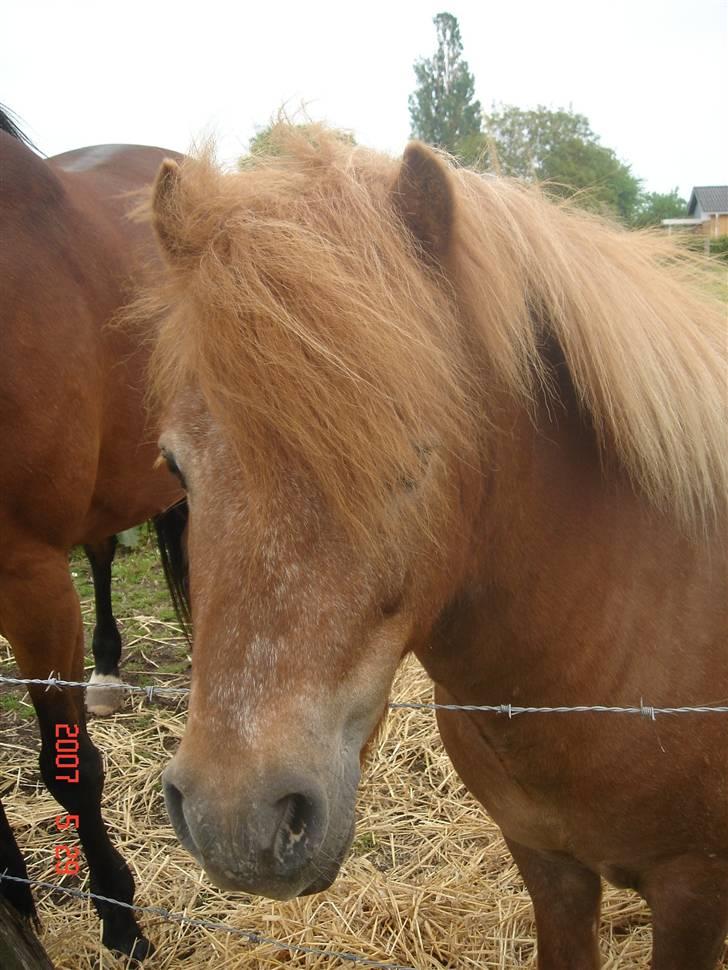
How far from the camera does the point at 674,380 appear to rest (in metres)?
1.51

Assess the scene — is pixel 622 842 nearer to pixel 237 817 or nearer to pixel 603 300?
pixel 237 817

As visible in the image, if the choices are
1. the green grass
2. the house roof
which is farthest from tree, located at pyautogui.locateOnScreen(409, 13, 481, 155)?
the green grass

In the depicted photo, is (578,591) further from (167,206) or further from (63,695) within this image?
(63,695)

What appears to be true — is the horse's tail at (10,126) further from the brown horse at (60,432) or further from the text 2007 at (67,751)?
the text 2007 at (67,751)

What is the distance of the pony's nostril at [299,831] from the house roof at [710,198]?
4317cm

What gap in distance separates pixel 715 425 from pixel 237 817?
1.18 metres

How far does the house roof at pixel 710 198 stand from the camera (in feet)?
128

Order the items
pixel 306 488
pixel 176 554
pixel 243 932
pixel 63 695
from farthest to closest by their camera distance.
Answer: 1. pixel 176 554
2. pixel 63 695
3. pixel 243 932
4. pixel 306 488

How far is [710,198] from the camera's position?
40.6 metres

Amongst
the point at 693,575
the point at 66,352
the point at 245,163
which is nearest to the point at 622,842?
the point at 693,575

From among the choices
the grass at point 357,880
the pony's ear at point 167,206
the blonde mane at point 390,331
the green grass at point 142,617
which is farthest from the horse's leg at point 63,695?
the pony's ear at point 167,206

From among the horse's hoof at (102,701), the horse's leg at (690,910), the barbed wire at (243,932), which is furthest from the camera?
the horse's hoof at (102,701)

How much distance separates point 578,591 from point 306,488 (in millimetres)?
674

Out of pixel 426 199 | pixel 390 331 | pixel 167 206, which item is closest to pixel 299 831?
pixel 390 331
